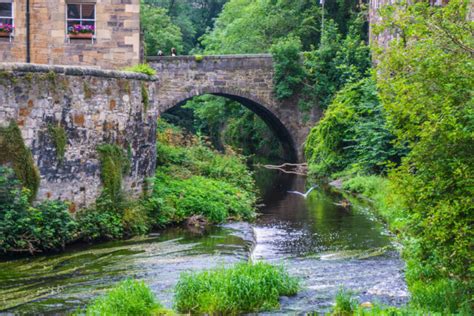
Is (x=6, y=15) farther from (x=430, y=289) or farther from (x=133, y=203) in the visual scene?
(x=430, y=289)

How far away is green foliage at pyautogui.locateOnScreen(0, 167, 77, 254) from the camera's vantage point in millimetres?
12398

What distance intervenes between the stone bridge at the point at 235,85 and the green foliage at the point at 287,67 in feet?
1.23

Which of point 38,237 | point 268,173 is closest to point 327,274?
point 38,237

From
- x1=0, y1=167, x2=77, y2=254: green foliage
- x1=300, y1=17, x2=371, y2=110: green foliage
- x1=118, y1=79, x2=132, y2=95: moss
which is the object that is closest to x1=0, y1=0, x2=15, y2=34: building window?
x1=118, y1=79, x2=132, y2=95: moss

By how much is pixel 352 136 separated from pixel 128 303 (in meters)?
18.3

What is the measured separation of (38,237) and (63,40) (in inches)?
326

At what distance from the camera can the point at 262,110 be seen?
111 ft

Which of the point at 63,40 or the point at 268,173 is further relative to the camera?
the point at 268,173

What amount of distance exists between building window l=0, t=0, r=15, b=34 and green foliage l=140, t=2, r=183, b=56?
16.7 m

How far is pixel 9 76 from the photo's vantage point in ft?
42.9

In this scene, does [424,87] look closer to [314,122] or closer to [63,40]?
[63,40]

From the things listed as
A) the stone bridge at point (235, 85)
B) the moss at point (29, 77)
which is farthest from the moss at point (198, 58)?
the moss at point (29, 77)

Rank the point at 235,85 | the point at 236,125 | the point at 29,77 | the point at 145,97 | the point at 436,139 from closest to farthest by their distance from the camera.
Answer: the point at 436,139 < the point at 29,77 < the point at 145,97 < the point at 235,85 < the point at 236,125

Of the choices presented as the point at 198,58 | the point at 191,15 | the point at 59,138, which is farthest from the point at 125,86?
the point at 191,15
